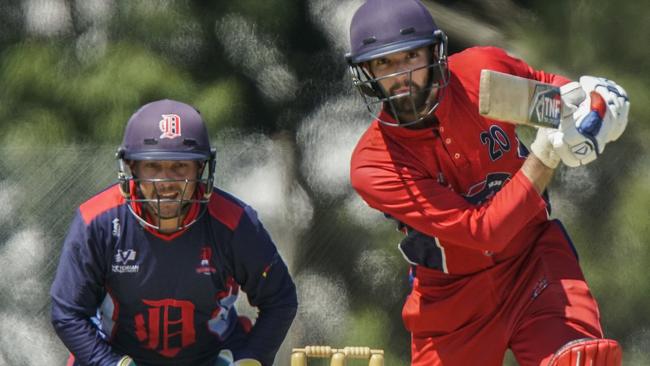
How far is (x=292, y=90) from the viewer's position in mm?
4824

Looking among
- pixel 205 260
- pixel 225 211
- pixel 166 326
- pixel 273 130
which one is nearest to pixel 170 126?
pixel 225 211

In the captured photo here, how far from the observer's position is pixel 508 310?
128 inches

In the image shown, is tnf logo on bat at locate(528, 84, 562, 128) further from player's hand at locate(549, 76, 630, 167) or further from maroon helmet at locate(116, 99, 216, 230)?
maroon helmet at locate(116, 99, 216, 230)

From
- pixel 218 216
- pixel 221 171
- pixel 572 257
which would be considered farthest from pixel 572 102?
pixel 221 171

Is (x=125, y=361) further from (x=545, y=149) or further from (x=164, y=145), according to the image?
(x=545, y=149)

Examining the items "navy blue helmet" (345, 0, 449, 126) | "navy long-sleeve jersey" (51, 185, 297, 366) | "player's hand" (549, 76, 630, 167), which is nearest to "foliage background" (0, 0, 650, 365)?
"navy long-sleeve jersey" (51, 185, 297, 366)

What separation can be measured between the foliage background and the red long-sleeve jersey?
59.8 inches

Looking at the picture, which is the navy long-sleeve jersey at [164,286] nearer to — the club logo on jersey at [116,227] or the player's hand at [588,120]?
the club logo on jersey at [116,227]

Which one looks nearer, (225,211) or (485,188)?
(485,188)

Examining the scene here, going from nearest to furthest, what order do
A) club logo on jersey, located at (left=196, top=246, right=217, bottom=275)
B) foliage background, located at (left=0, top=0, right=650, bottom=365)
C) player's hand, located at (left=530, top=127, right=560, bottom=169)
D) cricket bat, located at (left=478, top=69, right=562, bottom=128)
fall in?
cricket bat, located at (left=478, top=69, right=562, bottom=128) < player's hand, located at (left=530, top=127, right=560, bottom=169) < club logo on jersey, located at (left=196, top=246, right=217, bottom=275) < foliage background, located at (left=0, top=0, right=650, bottom=365)

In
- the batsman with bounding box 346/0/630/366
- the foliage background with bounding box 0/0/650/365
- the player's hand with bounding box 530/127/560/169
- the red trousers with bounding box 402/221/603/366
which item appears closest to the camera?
the player's hand with bounding box 530/127/560/169

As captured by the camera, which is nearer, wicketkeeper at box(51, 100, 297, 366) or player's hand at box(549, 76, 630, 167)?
player's hand at box(549, 76, 630, 167)

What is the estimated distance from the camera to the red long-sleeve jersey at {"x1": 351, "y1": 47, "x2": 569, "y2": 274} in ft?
10.2

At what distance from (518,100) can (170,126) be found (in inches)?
43.0
